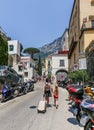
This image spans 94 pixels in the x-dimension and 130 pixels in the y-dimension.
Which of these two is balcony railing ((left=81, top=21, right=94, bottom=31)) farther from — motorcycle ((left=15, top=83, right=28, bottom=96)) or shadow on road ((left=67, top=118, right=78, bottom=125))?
shadow on road ((left=67, top=118, right=78, bottom=125))

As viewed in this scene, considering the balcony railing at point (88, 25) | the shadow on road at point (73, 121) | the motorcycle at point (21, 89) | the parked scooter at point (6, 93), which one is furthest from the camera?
the balcony railing at point (88, 25)

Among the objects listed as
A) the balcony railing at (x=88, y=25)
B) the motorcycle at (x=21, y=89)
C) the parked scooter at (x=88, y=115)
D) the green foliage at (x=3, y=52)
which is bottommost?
the parked scooter at (x=88, y=115)

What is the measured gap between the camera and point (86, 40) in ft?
146

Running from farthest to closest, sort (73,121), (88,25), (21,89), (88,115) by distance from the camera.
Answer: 1. (88,25)
2. (21,89)
3. (73,121)
4. (88,115)

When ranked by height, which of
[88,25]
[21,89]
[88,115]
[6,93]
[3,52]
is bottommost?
[88,115]

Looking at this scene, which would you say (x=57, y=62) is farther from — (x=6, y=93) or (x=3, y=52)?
(x=6, y=93)

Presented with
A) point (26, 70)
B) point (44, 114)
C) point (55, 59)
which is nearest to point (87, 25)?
point (44, 114)

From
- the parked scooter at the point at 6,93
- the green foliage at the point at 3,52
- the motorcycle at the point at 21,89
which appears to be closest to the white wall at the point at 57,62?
the green foliage at the point at 3,52

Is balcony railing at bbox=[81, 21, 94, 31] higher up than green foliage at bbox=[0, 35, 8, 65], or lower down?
higher up

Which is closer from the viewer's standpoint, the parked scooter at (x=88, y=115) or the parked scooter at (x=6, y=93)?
the parked scooter at (x=88, y=115)

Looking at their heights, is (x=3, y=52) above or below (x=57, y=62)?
below

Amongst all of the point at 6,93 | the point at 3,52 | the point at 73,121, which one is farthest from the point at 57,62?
the point at 73,121

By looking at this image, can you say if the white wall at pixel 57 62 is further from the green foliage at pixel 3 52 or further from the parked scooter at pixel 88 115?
the parked scooter at pixel 88 115

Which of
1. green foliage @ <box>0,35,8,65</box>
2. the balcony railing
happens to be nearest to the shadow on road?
the balcony railing
